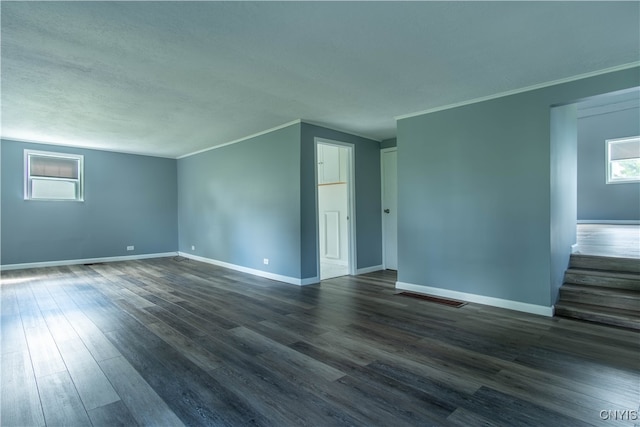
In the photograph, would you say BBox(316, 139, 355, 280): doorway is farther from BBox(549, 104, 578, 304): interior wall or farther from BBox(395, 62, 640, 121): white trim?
BBox(549, 104, 578, 304): interior wall

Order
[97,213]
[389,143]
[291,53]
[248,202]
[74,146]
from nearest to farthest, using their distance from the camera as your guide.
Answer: [291,53] → [248,202] → [389,143] → [74,146] → [97,213]

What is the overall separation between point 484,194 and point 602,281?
5.10 feet

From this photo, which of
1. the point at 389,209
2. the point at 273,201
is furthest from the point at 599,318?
the point at 273,201

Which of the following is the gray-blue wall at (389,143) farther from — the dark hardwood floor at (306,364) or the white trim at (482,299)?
the dark hardwood floor at (306,364)

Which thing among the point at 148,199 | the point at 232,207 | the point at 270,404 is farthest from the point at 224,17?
the point at 148,199

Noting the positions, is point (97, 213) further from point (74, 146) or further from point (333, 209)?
point (333, 209)

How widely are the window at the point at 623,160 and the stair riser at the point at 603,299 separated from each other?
6.36 metres

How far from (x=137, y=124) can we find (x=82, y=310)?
2.82 metres

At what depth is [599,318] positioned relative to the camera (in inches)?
124

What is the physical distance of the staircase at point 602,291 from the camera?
314 centimetres

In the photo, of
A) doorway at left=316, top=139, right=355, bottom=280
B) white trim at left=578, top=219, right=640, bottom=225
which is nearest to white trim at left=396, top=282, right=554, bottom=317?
doorway at left=316, top=139, right=355, bottom=280

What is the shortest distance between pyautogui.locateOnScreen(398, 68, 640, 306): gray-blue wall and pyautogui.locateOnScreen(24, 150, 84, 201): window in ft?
22.2

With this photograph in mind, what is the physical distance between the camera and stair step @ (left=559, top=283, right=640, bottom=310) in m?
3.19

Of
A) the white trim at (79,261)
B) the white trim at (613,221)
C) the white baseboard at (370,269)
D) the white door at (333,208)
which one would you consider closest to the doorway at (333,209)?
the white door at (333,208)
